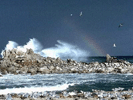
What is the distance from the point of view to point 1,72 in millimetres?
24266

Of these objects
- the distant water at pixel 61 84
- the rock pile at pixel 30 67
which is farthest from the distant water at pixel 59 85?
the rock pile at pixel 30 67

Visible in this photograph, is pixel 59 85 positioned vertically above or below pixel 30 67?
below

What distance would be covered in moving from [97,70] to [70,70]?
3420mm

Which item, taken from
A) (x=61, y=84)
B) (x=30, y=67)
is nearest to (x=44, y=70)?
(x=30, y=67)

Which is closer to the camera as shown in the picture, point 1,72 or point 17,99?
point 17,99

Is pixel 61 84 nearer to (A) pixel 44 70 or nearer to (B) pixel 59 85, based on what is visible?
(B) pixel 59 85

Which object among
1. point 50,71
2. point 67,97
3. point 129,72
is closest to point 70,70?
point 50,71

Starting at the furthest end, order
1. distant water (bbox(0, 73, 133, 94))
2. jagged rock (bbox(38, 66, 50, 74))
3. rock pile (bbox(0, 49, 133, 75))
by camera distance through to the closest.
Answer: rock pile (bbox(0, 49, 133, 75))
jagged rock (bbox(38, 66, 50, 74))
distant water (bbox(0, 73, 133, 94))

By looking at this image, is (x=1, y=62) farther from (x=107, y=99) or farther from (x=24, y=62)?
(x=107, y=99)

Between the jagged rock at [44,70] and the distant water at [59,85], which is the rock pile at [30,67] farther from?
the distant water at [59,85]

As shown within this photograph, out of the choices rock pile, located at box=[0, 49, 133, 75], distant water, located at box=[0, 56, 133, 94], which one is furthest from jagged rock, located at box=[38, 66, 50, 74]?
distant water, located at box=[0, 56, 133, 94]

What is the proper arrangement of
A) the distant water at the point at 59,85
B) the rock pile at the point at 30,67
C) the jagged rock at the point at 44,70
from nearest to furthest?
the distant water at the point at 59,85 → the jagged rock at the point at 44,70 → the rock pile at the point at 30,67

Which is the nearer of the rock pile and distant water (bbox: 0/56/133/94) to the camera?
distant water (bbox: 0/56/133/94)

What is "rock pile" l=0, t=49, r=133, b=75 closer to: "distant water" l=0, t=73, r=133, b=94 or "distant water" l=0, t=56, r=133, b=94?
"distant water" l=0, t=56, r=133, b=94
